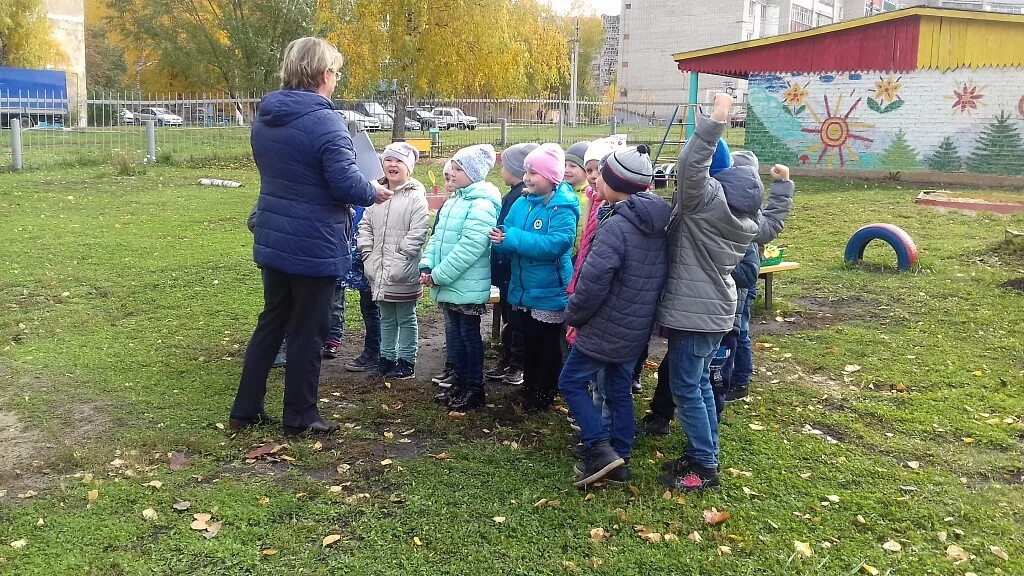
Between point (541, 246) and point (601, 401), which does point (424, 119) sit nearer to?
point (541, 246)

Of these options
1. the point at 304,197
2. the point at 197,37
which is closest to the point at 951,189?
the point at 304,197

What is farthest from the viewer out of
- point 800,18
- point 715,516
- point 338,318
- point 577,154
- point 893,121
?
point 800,18

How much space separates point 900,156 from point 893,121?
81 cm

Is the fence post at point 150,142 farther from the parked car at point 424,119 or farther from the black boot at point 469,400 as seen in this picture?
the black boot at point 469,400

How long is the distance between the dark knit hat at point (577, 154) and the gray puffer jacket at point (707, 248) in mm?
1519

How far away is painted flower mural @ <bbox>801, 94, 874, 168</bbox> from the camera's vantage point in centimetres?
1961

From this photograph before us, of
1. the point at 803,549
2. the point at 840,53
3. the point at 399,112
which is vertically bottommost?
the point at 803,549

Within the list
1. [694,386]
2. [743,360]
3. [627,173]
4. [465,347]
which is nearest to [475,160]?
[465,347]

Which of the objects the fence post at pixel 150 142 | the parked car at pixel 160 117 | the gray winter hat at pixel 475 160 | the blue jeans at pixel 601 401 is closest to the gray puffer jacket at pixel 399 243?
the gray winter hat at pixel 475 160

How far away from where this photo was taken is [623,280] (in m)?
4.17

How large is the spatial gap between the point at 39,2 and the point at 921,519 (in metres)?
47.6

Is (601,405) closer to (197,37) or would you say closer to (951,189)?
(951,189)

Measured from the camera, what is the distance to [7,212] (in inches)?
497

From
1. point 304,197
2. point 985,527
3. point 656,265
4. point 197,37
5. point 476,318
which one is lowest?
point 985,527
